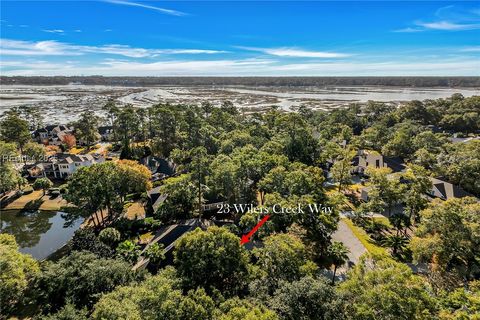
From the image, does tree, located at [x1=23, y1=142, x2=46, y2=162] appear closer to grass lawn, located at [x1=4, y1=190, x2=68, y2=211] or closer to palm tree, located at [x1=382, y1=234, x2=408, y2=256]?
grass lawn, located at [x1=4, y1=190, x2=68, y2=211]

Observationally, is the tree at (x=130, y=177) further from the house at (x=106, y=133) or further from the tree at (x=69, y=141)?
the house at (x=106, y=133)

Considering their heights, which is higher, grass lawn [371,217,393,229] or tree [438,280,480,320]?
tree [438,280,480,320]

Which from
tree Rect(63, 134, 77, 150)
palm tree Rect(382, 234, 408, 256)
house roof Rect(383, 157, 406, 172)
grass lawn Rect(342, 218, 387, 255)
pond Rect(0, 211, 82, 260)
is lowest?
pond Rect(0, 211, 82, 260)

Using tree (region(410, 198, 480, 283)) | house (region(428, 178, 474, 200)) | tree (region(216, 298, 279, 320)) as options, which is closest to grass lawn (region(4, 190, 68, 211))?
tree (region(216, 298, 279, 320))

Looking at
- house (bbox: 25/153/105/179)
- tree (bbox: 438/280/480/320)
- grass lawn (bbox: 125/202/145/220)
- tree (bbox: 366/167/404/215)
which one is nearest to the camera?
tree (bbox: 438/280/480/320)

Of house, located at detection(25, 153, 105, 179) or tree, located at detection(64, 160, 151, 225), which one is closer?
tree, located at detection(64, 160, 151, 225)

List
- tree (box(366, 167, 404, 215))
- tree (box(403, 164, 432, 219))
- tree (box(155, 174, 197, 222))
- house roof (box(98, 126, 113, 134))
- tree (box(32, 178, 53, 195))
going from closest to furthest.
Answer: tree (box(403, 164, 432, 219)) < tree (box(366, 167, 404, 215)) < tree (box(155, 174, 197, 222)) < tree (box(32, 178, 53, 195)) < house roof (box(98, 126, 113, 134))
